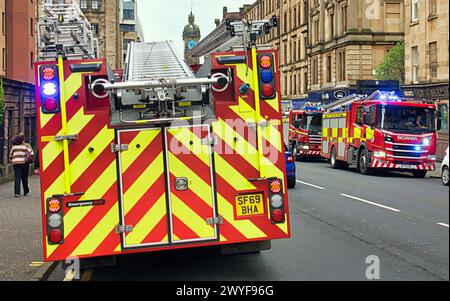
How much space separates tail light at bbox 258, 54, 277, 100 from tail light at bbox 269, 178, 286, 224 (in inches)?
35.3

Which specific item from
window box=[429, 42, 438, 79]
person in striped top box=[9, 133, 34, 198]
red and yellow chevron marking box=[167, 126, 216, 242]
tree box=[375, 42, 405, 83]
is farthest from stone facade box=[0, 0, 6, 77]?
window box=[429, 42, 438, 79]

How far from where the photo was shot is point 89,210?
6.15m

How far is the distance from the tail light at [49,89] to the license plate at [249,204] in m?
2.05

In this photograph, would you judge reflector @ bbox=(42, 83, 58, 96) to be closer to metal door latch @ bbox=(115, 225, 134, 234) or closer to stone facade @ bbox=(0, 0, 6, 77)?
metal door latch @ bbox=(115, 225, 134, 234)

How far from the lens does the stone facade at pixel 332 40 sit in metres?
51.8

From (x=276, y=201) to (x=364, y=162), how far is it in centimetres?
1947

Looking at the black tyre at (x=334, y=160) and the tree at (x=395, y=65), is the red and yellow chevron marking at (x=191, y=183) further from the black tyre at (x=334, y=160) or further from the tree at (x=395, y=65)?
the tree at (x=395, y=65)

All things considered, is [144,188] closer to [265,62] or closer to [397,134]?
[265,62]

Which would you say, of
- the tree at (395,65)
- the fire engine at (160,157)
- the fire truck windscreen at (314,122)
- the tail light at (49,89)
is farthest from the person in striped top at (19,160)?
the tree at (395,65)

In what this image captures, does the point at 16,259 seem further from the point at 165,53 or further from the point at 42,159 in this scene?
the point at 165,53

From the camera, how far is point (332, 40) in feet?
185

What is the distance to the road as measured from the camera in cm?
721

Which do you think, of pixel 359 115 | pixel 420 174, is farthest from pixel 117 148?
pixel 359 115

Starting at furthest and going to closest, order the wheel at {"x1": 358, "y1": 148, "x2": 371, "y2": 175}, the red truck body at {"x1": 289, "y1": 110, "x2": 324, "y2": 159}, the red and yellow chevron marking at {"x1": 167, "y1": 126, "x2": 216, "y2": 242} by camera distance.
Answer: the red truck body at {"x1": 289, "y1": 110, "x2": 324, "y2": 159}
the wheel at {"x1": 358, "y1": 148, "x2": 371, "y2": 175}
the red and yellow chevron marking at {"x1": 167, "y1": 126, "x2": 216, "y2": 242}
